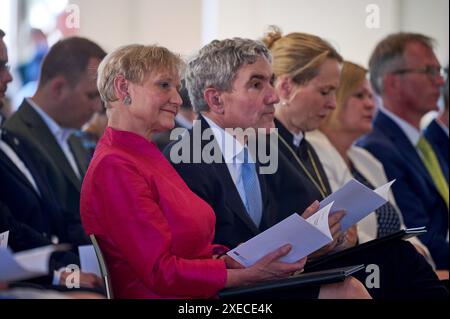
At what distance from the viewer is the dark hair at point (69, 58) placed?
10.4 feet

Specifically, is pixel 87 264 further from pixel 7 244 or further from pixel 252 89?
pixel 252 89

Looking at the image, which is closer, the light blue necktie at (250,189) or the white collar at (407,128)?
the light blue necktie at (250,189)

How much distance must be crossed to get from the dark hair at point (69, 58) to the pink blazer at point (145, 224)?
57 centimetres

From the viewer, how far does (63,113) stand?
A: 343 cm

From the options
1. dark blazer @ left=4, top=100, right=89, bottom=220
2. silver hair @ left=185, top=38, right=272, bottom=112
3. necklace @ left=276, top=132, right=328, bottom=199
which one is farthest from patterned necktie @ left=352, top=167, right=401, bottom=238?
dark blazer @ left=4, top=100, right=89, bottom=220

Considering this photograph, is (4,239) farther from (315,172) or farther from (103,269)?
(315,172)

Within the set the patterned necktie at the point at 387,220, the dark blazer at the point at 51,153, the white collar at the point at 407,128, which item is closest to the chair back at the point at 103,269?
Result: the dark blazer at the point at 51,153

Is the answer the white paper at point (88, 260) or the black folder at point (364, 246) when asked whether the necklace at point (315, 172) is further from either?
the white paper at point (88, 260)

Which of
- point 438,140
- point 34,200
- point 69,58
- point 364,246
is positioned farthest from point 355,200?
point 438,140

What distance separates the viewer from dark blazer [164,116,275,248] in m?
2.91

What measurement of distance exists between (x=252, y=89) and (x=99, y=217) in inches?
30.1

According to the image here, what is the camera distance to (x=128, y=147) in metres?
2.66

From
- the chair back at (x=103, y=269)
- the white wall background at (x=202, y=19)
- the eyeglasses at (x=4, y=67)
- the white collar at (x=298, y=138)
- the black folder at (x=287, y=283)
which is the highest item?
the white wall background at (x=202, y=19)

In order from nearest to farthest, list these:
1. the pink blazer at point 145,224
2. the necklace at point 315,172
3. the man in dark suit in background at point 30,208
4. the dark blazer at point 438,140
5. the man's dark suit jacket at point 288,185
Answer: the pink blazer at point 145,224, the man in dark suit in background at point 30,208, the man's dark suit jacket at point 288,185, the necklace at point 315,172, the dark blazer at point 438,140
